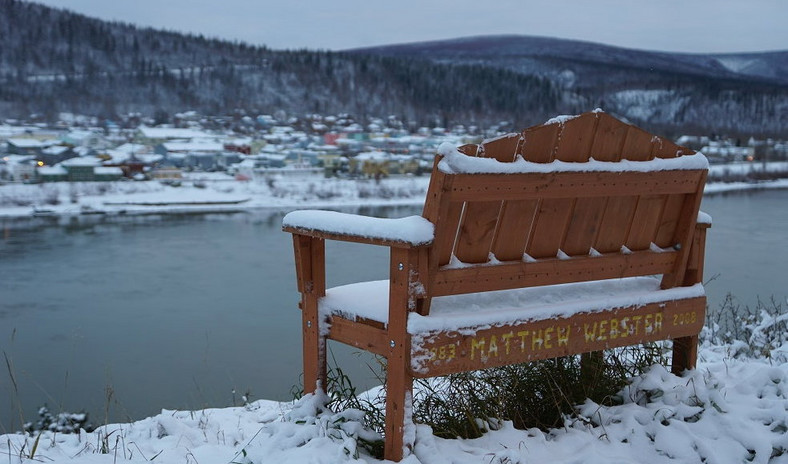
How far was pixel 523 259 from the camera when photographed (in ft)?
7.06

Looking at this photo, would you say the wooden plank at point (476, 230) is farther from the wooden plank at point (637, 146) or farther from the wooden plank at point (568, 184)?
the wooden plank at point (637, 146)

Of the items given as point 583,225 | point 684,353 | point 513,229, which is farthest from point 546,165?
point 684,353

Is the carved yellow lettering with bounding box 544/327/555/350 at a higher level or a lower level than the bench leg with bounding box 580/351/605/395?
higher

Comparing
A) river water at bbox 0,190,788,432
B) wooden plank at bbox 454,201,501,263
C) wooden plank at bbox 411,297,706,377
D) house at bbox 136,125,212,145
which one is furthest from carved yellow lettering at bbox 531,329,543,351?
house at bbox 136,125,212,145

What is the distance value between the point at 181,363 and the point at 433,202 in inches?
310

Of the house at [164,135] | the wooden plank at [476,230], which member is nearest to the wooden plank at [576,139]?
the wooden plank at [476,230]

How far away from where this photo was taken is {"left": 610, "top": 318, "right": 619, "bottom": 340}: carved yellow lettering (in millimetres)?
2252

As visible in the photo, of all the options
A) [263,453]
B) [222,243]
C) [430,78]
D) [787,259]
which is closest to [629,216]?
[263,453]

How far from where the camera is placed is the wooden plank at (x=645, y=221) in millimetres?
2340

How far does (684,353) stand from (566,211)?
28.8 inches

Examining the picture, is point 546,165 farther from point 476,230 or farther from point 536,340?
point 536,340

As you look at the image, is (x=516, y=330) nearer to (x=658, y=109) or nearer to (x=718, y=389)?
(x=718, y=389)

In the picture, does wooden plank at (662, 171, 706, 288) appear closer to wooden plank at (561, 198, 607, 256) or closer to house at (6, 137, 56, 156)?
wooden plank at (561, 198, 607, 256)

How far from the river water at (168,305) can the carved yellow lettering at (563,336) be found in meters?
1.54
